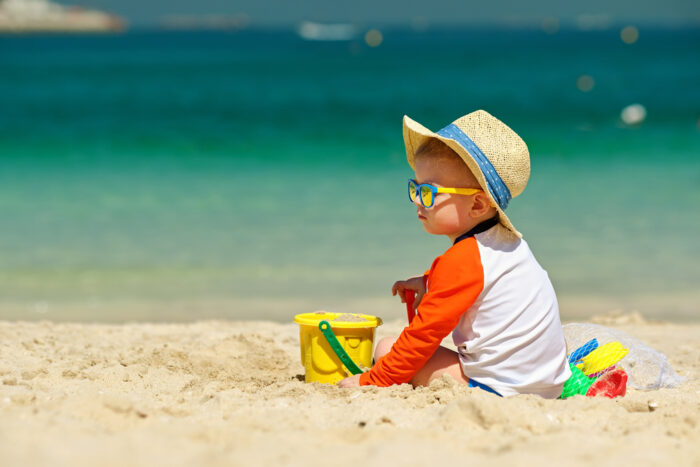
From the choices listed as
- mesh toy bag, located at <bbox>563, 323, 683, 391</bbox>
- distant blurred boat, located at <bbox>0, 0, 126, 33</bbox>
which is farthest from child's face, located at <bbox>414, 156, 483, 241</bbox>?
distant blurred boat, located at <bbox>0, 0, 126, 33</bbox>

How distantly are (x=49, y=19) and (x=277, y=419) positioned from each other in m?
108

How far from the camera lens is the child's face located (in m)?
2.68

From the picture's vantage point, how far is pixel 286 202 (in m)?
8.34

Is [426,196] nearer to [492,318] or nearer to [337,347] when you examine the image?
[492,318]

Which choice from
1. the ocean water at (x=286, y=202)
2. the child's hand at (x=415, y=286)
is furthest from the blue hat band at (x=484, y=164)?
the ocean water at (x=286, y=202)

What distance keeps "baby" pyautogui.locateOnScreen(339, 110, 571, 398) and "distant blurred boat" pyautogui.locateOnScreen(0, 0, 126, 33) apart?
95006 millimetres

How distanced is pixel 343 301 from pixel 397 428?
287 centimetres

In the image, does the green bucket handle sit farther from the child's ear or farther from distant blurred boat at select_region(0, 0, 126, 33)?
distant blurred boat at select_region(0, 0, 126, 33)

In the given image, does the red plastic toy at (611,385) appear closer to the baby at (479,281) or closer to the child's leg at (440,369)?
the baby at (479,281)

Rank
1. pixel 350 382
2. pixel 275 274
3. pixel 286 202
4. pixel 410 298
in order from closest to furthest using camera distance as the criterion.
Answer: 1. pixel 350 382
2. pixel 410 298
3. pixel 275 274
4. pixel 286 202

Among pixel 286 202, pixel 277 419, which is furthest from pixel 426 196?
pixel 286 202

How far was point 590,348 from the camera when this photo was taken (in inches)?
129

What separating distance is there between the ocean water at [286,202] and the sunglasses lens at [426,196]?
2.33 meters

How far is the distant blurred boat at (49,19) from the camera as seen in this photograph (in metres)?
92.2
